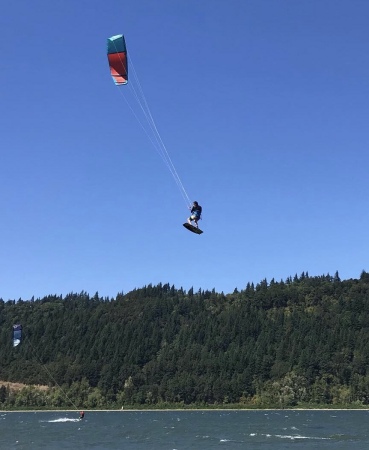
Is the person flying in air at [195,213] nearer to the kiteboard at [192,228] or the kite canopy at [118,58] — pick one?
the kiteboard at [192,228]

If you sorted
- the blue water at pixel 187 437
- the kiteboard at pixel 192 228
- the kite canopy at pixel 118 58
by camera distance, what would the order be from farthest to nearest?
the blue water at pixel 187 437 < the kiteboard at pixel 192 228 < the kite canopy at pixel 118 58

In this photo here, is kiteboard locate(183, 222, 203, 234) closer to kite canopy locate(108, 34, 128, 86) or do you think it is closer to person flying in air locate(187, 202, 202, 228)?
person flying in air locate(187, 202, 202, 228)

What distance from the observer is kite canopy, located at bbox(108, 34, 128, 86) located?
31797mm

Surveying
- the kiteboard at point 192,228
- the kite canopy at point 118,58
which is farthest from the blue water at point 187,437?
the kite canopy at point 118,58

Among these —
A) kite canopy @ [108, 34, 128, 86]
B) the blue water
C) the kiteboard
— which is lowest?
the blue water

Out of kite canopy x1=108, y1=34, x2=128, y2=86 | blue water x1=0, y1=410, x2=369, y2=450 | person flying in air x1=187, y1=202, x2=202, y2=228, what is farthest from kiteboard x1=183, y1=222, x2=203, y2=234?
blue water x1=0, y1=410, x2=369, y2=450

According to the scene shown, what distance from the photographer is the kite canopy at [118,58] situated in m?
31.8

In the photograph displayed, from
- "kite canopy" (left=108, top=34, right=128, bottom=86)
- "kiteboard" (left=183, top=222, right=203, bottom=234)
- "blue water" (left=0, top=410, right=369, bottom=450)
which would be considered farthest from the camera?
"blue water" (left=0, top=410, right=369, bottom=450)

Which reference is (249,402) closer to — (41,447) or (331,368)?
(331,368)

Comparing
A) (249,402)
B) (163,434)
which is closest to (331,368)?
(249,402)

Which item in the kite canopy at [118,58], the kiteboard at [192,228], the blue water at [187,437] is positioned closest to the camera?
the kite canopy at [118,58]

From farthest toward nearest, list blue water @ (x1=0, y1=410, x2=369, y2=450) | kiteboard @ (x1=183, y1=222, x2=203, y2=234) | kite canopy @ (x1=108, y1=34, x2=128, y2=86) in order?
blue water @ (x1=0, y1=410, x2=369, y2=450) → kiteboard @ (x1=183, y1=222, x2=203, y2=234) → kite canopy @ (x1=108, y1=34, x2=128, y2=86)

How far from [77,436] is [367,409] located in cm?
10086

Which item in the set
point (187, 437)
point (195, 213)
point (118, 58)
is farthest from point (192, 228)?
point (187, 437)
